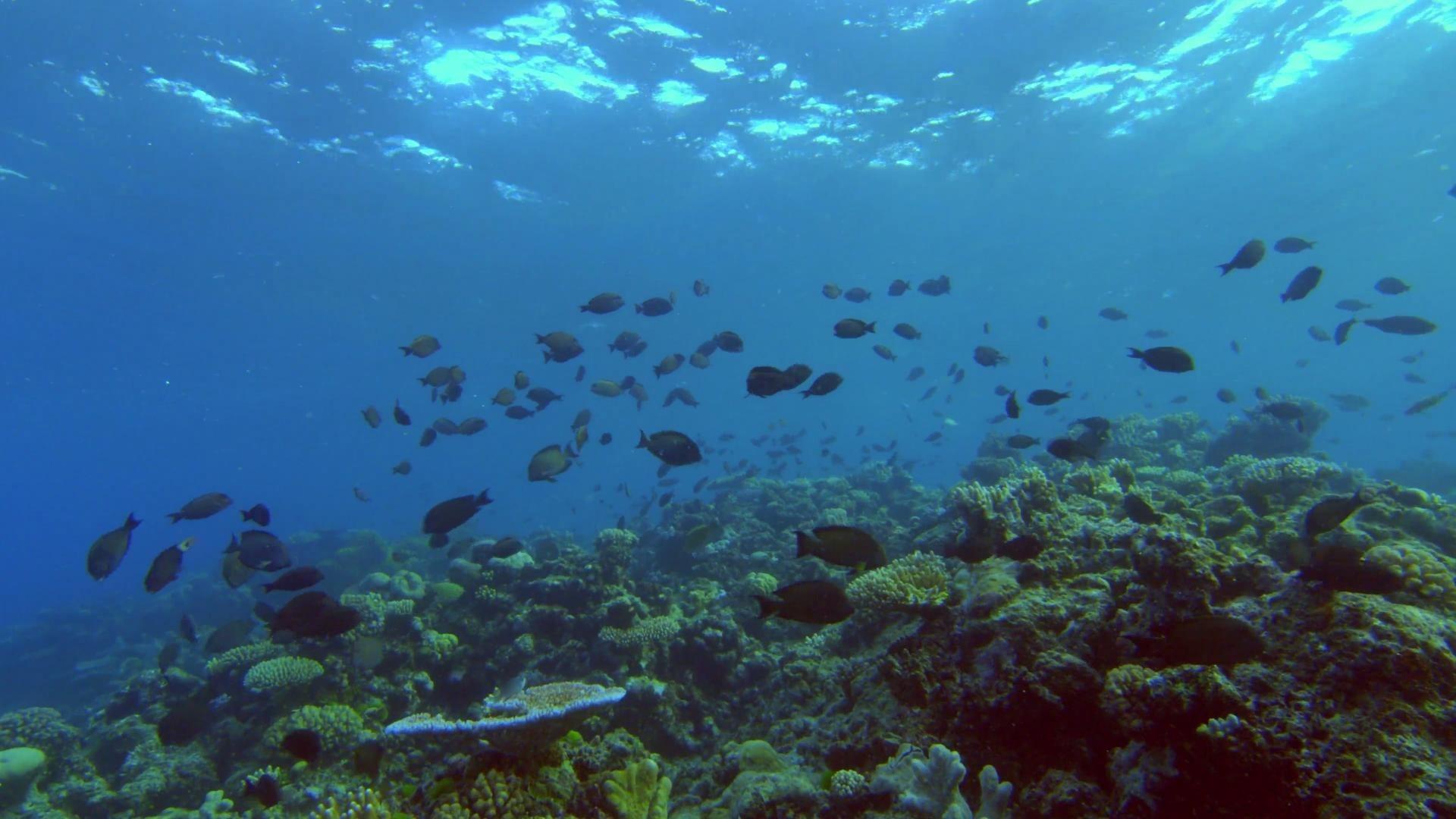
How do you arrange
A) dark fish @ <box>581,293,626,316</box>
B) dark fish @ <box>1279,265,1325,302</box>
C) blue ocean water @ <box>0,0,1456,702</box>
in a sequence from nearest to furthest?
dark fish @ <box>1279,265,1325,302</box> < dark fish @ <box>581,293,626,316</box> < blue ocean water @ <box>0,0,1456,702</box>

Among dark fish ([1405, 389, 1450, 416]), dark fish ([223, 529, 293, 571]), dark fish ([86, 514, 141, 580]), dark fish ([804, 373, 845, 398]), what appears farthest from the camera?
dark fish ([1405, 389, 1450, 416])

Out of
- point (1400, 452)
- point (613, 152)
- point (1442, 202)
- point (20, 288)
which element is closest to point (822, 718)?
point (613, 152)

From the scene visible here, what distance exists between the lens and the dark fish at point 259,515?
848cm

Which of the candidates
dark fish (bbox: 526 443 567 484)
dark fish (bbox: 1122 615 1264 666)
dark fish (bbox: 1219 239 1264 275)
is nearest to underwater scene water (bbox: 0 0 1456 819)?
dark fish (bbox: 1122 615 1264 666)

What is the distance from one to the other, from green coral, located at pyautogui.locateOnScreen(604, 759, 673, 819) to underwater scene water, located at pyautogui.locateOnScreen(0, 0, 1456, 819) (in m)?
0.04

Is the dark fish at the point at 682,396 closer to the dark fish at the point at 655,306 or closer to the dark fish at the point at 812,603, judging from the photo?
the dark fish at the point at 655,306

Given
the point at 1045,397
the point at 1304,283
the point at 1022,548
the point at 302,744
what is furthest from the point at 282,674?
the point at 1304,283

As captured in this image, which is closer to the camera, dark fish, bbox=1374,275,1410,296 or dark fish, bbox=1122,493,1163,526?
dark fish, bbox=1122,493,1163,526

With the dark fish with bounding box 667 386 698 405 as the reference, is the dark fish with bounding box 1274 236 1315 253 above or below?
above

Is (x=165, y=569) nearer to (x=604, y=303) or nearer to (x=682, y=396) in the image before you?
(x=604, y=303)

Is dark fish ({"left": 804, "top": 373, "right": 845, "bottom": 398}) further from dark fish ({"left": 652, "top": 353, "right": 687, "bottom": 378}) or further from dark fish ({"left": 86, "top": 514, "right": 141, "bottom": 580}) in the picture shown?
dark fish ({"left": 86, "top": 514, "right": 141, "bottom": 580})

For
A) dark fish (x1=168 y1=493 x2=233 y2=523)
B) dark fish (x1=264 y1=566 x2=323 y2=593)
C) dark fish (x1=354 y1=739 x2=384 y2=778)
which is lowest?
dark fish (x1=354 y1=739 x2=384 y2=778)

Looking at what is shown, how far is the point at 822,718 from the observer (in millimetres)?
5582

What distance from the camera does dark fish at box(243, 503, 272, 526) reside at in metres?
8.48
